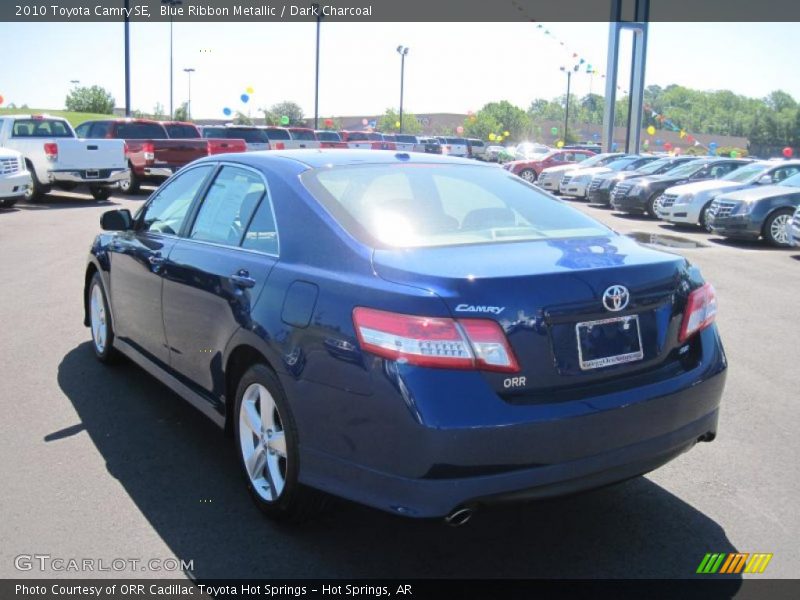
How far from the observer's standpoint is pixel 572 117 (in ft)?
484

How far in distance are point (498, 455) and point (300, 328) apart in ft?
3.23

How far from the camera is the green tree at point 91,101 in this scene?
274 feet

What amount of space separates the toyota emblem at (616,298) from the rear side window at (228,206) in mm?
1842

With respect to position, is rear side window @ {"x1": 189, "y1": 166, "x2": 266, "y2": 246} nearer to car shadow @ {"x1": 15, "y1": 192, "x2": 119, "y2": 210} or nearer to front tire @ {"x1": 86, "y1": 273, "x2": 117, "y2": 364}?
front tire @ {"x1": 86, "y1": 273, "x2": 117, "y2": 364}

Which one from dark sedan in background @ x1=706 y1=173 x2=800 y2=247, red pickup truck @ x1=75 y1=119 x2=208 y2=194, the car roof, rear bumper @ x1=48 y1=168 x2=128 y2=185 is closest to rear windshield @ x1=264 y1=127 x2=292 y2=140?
red pickup truck @ x1=75 y1=119 x2=208 y2=194

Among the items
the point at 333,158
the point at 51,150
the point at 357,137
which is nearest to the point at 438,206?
the point at 333,158

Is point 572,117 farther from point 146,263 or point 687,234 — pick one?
point 146,263

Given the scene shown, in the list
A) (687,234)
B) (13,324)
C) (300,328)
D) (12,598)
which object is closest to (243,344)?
(300,328)

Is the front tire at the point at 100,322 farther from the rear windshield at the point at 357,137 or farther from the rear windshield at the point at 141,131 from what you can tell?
the rear windshield at the point at 357,137

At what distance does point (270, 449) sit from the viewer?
360 cm

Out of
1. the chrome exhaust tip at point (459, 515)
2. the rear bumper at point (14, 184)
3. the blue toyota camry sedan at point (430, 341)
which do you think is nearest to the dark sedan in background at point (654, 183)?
the rear bumper at point (14, 184)

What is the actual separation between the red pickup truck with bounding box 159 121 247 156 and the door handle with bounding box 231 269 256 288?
18.7m

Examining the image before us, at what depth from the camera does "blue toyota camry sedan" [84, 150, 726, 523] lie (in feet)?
9.39

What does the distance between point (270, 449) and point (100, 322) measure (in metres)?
3.04
